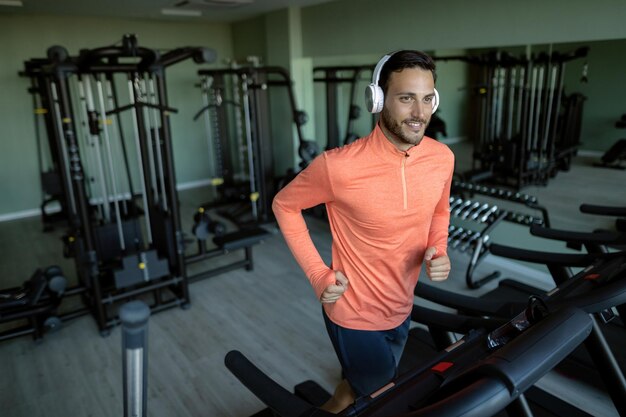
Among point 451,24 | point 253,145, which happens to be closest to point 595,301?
point 451,24

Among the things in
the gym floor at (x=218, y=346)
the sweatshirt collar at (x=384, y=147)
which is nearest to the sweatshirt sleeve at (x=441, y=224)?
the sweatshirt collar at (x=384, y=147)

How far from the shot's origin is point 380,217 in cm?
123

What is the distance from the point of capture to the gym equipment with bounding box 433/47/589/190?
322cm

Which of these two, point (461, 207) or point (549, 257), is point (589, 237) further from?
point (461, 207)

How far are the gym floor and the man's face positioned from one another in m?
1.57

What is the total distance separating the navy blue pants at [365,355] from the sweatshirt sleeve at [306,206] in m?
0.17

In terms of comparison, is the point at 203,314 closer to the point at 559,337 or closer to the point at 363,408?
the point at 363,408

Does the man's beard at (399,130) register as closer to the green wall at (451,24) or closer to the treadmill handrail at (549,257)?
the treadmill handrail at (549,257)

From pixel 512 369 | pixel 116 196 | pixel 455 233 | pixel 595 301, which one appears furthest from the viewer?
pixel 455 233

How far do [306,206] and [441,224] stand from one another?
0.43m

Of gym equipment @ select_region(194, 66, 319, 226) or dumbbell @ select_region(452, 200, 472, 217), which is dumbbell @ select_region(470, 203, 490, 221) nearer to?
dumbbell @ select_region(452, 200, 472, 217)

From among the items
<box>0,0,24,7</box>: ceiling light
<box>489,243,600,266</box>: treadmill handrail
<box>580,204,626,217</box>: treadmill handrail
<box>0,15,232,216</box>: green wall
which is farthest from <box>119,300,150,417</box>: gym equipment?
<box>0,15,232,216</box>: green wall

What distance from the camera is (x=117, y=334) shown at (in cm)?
A: 285

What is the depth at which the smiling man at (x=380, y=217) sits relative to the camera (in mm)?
1160
